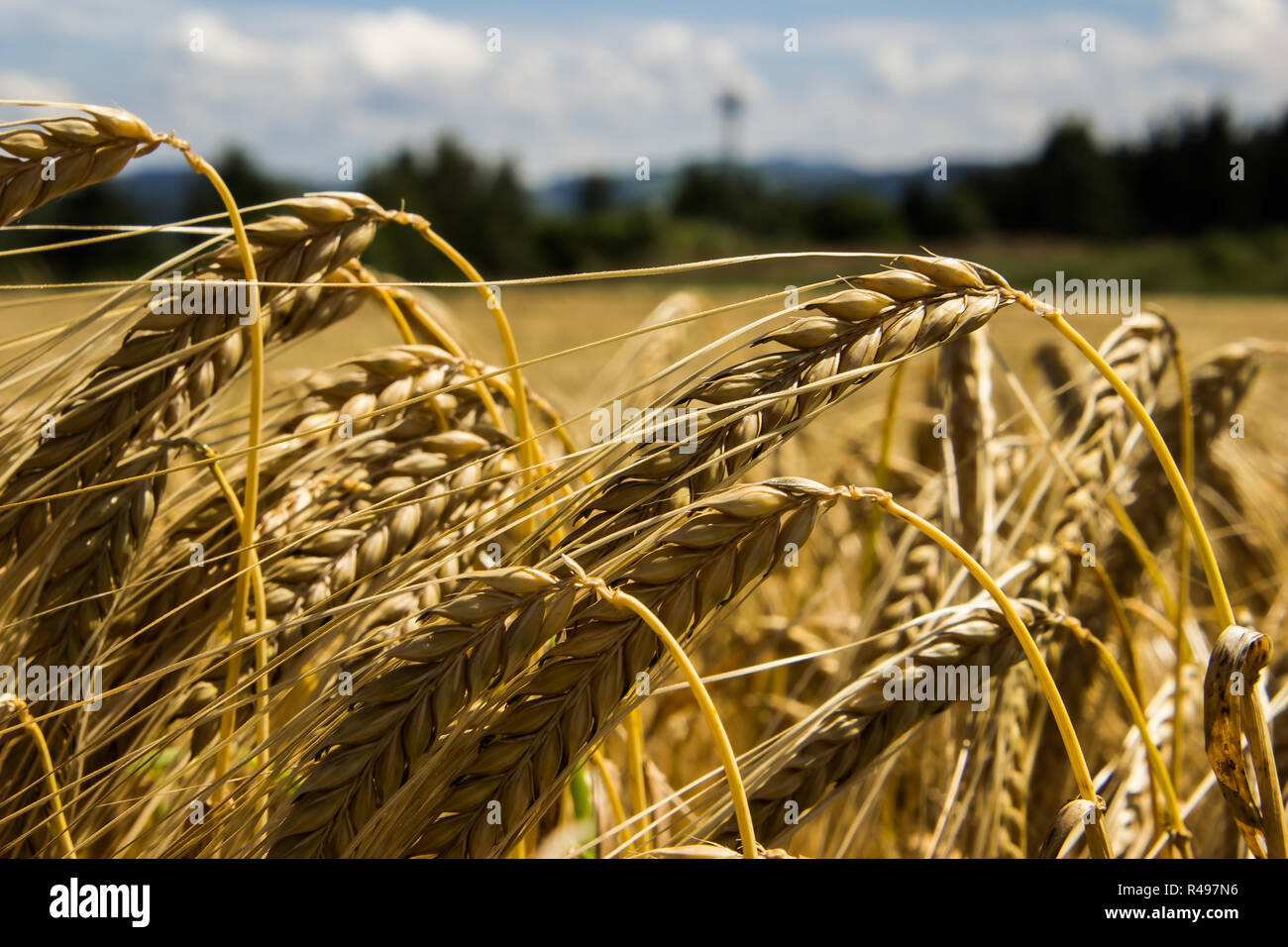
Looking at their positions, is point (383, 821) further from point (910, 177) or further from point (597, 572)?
point (910, 177)

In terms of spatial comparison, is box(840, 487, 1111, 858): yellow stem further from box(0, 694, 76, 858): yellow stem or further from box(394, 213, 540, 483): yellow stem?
box(0, 694, 76, 858): yellow stem

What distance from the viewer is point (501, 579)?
669mm

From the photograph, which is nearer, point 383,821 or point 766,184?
point 383,821

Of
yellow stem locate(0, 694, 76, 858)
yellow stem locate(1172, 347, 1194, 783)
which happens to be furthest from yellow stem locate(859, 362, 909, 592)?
yellow stem locate(0, 694, 76, 858)

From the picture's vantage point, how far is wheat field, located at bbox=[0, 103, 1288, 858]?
71cm

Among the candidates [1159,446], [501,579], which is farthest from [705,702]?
[1159,446]

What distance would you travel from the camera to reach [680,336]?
2.22 m

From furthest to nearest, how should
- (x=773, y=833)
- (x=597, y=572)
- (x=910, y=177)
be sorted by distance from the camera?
(x=910, y=177) → (x=773, y=833) → (x=597, y=572)

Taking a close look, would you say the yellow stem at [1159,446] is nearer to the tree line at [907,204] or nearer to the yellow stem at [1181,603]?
the yellow stem at [1181,603]

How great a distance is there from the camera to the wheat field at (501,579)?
71 centimetres

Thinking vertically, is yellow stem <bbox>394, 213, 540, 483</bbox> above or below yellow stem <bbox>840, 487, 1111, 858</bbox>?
above

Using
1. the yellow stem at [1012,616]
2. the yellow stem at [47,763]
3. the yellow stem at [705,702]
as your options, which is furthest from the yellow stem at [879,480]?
the yellow stem at [47,763]
